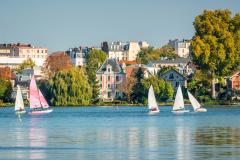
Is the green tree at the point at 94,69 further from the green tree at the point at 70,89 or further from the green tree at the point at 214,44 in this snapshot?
the green tree at the point at 214,44

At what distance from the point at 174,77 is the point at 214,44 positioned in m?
25.3

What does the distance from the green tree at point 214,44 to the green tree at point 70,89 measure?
1331 centimetres

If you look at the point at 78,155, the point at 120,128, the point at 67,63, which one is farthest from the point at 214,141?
the point at 67,63

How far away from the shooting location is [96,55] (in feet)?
634

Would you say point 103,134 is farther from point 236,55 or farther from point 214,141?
point 236,55

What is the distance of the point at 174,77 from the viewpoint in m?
146

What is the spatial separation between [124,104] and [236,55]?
1838 centimetres

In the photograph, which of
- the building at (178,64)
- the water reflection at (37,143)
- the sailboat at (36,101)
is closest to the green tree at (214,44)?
the sailboat at (36,101)

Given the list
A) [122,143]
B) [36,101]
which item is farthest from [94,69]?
[122,143]

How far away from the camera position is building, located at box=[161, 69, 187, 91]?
144150mm

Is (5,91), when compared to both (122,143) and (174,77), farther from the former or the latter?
(122,143)

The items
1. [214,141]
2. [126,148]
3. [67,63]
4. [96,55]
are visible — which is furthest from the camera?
[96,55]

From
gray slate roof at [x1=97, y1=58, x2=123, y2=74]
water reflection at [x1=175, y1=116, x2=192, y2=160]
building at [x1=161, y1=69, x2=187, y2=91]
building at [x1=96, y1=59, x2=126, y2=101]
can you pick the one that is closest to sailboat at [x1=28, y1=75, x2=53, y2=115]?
water reflection at [x1=175, y1=116, x2=192, y2=160]

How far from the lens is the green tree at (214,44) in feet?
393
